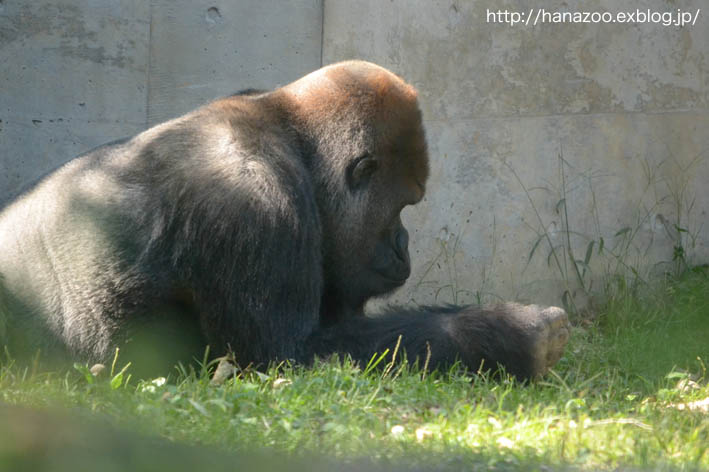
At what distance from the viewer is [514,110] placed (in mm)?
6559

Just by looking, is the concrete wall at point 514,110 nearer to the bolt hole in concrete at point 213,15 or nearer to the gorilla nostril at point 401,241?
the bolt hole in concrete at point 213,15

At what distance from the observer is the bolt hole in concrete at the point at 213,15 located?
6.25 meters

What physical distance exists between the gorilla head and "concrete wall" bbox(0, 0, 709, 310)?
1894 millimetres

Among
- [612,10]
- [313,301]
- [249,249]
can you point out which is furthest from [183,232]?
[612,10]

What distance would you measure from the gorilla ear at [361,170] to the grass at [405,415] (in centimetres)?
88

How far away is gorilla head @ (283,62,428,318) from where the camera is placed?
4324mm

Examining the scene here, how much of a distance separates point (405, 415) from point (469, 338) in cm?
95

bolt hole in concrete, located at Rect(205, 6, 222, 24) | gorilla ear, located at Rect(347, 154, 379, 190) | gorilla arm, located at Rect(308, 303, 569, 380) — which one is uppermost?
bolt hole in concrete, located at Rect(205, 6, 222, 24)

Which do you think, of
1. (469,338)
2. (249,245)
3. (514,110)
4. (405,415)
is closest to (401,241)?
(469,338)

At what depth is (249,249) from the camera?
385 centimetres

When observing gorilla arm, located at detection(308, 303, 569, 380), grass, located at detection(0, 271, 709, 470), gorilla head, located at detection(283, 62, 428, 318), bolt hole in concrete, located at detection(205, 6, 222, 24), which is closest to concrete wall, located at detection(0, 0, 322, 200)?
bolt hole in concrete, located at detection(205, 6, 222, 24)

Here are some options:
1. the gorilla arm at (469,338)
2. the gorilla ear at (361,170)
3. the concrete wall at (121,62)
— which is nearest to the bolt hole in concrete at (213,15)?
the concrete wall at (121,62)

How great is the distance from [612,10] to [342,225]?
10.8 feet

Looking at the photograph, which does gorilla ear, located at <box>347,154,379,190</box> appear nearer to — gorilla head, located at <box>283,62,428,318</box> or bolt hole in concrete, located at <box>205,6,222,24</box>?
gorilla head, located at <box>283,62,428,318</box>
